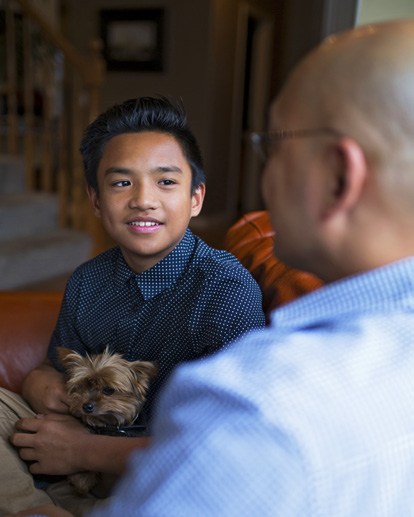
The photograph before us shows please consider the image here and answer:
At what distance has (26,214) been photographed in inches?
161

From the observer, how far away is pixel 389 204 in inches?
21.0

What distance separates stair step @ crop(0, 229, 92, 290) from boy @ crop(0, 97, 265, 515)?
7.78 feet

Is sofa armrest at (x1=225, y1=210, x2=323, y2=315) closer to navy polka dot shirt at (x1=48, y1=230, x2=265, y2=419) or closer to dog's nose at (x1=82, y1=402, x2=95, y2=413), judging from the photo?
navy polka dot shirt at (x1=48, y1=230, x2=265, y2=419)

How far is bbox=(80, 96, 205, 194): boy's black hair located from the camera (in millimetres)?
1264

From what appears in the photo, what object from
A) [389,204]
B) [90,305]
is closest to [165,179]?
[90,305]

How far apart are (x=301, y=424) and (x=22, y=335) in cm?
132

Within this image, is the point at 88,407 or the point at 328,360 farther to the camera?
the point at 88,407

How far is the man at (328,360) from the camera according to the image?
1.59 feet

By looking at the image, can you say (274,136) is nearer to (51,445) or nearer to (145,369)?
(145,369)

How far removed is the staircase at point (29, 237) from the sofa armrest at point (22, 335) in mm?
1993

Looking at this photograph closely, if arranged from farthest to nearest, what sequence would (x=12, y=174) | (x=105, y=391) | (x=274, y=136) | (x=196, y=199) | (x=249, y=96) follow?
(x=249, y=96)
(x=12, y=174)
(x=196, y=199)
(x=105, y=391)
(x=274, y=136)

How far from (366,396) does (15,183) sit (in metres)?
4.47

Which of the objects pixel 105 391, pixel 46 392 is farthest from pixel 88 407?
pixel 46 392

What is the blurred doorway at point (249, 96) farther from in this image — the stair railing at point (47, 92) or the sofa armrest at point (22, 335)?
the sofa armrest at point (22, 335)
